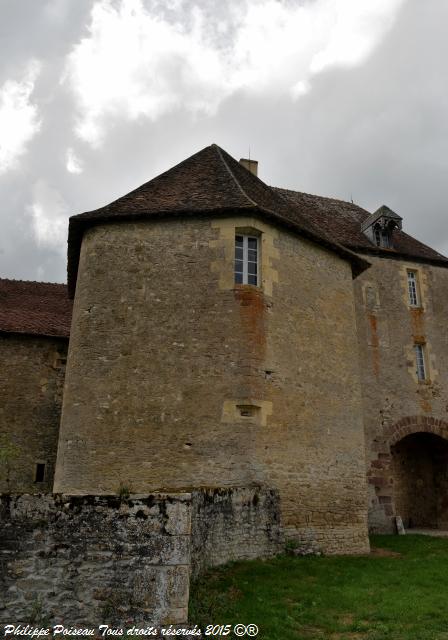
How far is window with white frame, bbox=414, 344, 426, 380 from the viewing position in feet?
50.8

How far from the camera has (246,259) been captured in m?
10.6

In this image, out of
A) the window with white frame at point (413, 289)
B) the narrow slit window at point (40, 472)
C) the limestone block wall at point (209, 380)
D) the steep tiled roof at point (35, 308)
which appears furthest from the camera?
the window with white frame at point (413, 289)

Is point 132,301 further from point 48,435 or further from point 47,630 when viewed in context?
point 47,630

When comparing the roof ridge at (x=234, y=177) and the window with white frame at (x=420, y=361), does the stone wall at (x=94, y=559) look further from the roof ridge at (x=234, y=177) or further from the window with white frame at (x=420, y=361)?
the window with white frame at (x=420, y=361)

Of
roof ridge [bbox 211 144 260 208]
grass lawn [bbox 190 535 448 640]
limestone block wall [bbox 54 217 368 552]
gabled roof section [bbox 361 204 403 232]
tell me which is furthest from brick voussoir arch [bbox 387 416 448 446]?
roof ridge [bbox 211 144 260 208]

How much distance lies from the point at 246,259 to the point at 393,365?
6.85m

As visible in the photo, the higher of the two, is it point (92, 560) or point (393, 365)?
point (393, 365)

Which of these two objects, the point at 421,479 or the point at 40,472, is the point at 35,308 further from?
the point at 421,479

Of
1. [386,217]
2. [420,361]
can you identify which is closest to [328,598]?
[420,361]

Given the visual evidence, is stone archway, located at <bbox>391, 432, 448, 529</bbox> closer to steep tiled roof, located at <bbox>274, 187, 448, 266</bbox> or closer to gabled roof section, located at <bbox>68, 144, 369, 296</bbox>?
steep tiled roof, located at <bbox>274, 187, 448, 266</bbox>

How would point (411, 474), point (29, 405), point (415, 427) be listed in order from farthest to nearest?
point (411, 474) → point (415, 427) → point (29, 405)

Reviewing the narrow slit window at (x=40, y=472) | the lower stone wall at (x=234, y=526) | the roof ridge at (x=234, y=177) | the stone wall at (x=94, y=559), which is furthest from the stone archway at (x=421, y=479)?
the stone wall at (x=94, y=559)

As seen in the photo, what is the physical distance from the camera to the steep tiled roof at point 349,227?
16.4m

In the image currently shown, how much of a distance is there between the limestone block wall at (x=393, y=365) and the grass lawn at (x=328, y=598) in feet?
15.8
